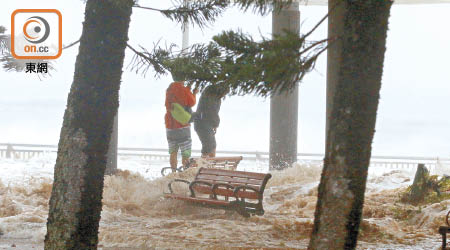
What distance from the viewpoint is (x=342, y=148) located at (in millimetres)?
3811

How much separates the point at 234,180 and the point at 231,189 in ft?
0.37

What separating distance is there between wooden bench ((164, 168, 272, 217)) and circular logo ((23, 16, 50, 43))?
240 centimetres

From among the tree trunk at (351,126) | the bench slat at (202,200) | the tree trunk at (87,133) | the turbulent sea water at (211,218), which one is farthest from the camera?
the bench slat at (202,200)

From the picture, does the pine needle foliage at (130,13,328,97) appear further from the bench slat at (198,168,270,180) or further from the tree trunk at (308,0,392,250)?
the bench slat at (198,168,270,180)

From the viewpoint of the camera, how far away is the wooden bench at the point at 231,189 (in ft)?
26.2

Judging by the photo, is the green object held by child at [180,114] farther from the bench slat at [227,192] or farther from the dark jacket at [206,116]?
the bench slat at [227,192]

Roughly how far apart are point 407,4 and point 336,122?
14015mm

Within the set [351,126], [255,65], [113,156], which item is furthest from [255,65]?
[113,156]

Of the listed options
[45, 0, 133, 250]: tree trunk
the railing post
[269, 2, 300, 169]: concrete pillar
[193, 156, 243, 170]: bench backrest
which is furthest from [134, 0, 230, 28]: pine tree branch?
the railing post

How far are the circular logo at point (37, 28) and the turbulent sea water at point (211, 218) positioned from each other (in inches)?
79.9

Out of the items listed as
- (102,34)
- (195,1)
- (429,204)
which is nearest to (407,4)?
(429,204)

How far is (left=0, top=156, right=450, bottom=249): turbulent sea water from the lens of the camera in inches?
276

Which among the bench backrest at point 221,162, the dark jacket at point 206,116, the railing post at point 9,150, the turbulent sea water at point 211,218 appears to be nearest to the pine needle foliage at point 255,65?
the turbulent sea water at point 211,218

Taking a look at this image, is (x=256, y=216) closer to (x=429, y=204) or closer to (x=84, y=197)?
(x=429, y=204)
